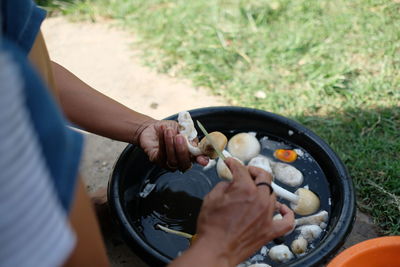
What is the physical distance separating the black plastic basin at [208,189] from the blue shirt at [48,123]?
0.73m

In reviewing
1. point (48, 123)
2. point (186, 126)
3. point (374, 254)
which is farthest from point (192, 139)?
point (48, 123)

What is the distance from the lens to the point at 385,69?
2586mm

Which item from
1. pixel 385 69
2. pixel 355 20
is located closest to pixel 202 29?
pixel 355 20

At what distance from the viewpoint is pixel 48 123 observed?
24.5 inches

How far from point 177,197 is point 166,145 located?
30 cm

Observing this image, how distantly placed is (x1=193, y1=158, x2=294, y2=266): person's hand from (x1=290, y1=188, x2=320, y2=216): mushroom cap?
511mm

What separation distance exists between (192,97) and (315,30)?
2.95 feet

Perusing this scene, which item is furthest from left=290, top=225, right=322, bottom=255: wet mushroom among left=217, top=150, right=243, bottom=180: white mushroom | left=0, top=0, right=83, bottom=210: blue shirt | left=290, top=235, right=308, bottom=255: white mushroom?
left=0, top=0, right=83, bottom=210: blue shirt

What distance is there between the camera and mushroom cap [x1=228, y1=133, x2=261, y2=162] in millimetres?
1835

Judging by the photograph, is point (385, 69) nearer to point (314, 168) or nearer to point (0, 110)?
point (314, 168)

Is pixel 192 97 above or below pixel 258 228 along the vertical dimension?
below

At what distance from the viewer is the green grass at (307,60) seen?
7.16 feet

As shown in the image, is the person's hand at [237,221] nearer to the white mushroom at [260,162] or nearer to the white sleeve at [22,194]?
A: the white sleeve at [22,194]

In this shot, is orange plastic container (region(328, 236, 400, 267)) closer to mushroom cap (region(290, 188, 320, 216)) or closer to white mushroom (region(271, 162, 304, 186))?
mushroom cap (region(290, 188, 320, 216))
